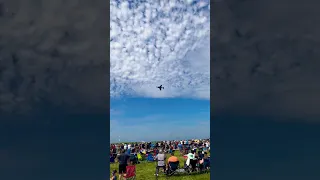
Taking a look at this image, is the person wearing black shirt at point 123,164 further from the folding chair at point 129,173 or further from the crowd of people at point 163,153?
the folding chair at point 129,173

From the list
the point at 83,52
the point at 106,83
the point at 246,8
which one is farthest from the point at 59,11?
the point at 246,8

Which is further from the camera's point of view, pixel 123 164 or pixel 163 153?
pixel 163 153

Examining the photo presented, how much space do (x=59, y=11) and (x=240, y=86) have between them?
2.59 m

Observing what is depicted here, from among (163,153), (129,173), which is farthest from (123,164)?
(163,153)

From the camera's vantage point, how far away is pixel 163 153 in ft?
28.6

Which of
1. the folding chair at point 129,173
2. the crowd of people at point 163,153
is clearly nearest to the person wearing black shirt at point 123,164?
the crowd of people at point 163,153

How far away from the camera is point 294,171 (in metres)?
5.03

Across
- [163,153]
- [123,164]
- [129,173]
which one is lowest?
[129,173]

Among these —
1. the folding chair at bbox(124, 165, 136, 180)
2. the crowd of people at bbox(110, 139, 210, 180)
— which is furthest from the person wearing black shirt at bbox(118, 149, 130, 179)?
the folding chair at bbox(124, 165, 136, 180)

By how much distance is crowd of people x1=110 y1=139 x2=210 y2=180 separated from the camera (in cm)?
823

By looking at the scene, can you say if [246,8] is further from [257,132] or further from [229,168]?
[229,168]

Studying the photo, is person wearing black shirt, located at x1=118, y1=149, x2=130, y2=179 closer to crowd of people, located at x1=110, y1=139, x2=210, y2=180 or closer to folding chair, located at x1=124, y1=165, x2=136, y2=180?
crowd of people, located at x1=110, y1=139, x2=210, y2=180

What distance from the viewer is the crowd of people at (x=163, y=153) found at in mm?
8227

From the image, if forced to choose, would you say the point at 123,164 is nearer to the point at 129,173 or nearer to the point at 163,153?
the point at 129,173
